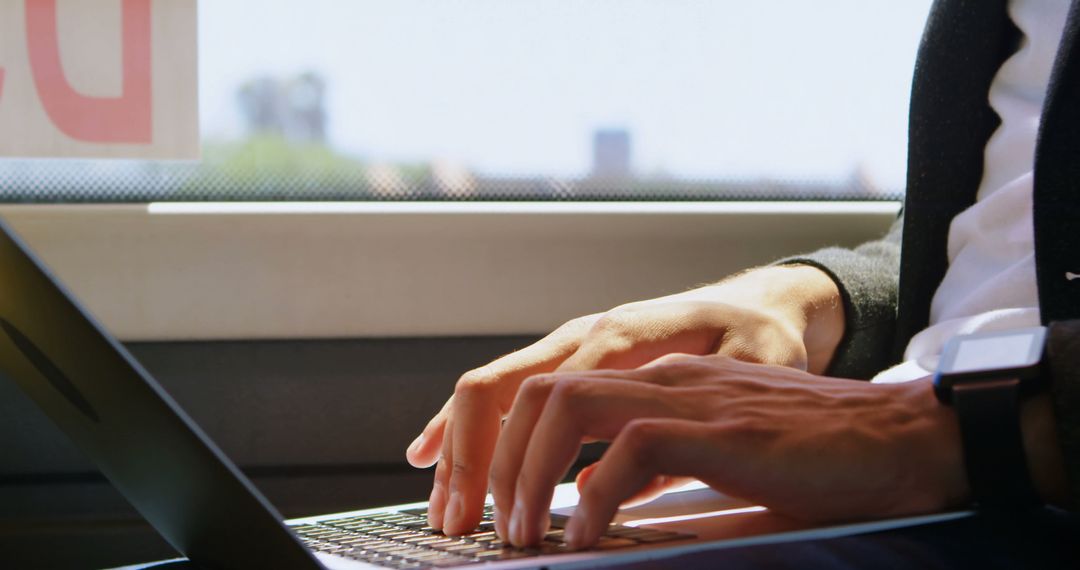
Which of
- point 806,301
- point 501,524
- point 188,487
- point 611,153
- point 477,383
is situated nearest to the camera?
point 188,487

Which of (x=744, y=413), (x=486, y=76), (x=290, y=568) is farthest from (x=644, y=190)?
(x=290, y=568)

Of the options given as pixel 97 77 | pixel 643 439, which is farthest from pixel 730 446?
pixel 97 77

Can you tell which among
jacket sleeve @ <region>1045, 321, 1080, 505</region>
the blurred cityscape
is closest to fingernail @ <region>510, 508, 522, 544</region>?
jacket sleeve @ <region>1045, 321, 1080, 505</region>

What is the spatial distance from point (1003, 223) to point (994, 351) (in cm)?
36

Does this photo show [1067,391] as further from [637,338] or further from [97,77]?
[97,77]

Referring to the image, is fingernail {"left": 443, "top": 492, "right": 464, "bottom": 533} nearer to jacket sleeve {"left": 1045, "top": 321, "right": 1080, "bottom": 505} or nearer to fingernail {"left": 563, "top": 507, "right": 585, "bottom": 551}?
fingernail {"left": 563, "top": 507, "right": 585, "bottom": 551}

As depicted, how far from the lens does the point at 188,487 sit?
427mm

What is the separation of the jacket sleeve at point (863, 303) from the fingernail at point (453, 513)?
1.33 feet

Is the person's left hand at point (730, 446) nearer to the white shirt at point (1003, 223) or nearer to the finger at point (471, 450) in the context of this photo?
the finger at point (471, 450)

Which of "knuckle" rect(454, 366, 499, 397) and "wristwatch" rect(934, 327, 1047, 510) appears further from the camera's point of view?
"knuckle" rect(454, 366, 499, 397)

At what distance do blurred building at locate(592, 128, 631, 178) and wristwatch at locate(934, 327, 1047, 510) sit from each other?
0.59 meters

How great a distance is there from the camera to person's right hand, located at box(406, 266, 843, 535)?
1.98 ft

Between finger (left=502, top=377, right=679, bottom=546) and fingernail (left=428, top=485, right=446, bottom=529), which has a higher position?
finger (left=502, top=377, right=679, bottom=546)

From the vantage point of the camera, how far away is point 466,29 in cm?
103
